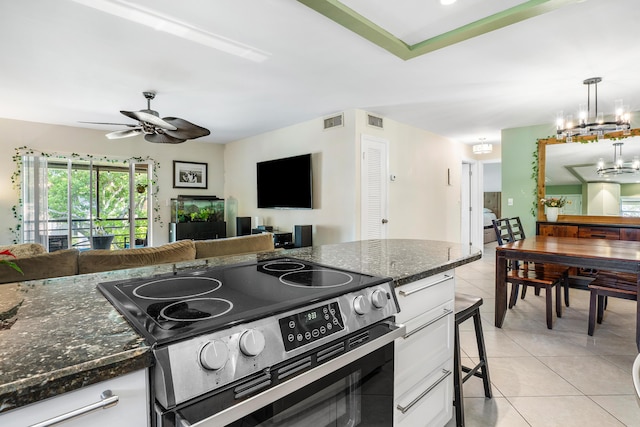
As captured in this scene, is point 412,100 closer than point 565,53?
No

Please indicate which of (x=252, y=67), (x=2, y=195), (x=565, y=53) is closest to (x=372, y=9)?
(x=252, y=67)

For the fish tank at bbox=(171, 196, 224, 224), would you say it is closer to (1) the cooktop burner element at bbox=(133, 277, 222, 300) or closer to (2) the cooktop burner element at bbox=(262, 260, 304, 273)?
(2) the cooktop burner element at bbox=(262, 260, 304, 273)

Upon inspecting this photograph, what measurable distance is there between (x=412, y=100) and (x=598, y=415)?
3.24 m

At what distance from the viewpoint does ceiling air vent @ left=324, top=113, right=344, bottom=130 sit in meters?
4.29

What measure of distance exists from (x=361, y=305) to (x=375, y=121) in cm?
384

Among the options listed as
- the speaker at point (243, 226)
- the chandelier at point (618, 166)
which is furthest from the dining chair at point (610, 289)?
the speaker at point (243, 226)

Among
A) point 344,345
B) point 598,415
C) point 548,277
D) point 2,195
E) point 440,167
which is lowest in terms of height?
point 598,415

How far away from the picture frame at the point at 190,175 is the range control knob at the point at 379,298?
568cm

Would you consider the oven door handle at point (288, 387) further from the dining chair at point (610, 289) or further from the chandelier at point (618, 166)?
the chandelier at point (618, 166)

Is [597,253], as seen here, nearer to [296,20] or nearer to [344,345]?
[344,345]

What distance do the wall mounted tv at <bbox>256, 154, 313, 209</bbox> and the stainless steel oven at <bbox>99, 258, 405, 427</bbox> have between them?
3.48 meters

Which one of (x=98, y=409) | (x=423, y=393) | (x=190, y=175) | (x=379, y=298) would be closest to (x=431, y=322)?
(x=423, y=393)

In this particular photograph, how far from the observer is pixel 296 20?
7.11 feet

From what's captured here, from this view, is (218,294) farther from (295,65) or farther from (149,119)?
(149,119)
